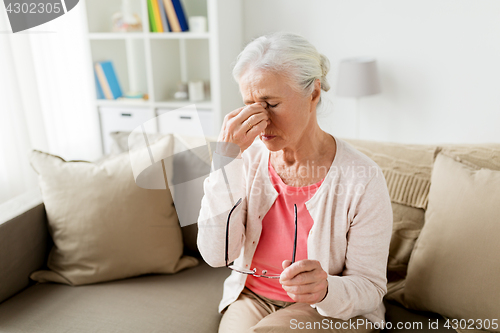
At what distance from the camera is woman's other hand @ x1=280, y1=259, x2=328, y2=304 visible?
97 centimetres

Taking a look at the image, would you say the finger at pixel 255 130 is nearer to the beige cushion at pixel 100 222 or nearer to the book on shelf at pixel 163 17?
the beige cushion at pixel 100 222

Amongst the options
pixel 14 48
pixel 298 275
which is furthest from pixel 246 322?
pixel 14 48

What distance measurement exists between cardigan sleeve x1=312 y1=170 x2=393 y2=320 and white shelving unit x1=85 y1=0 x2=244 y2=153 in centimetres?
173

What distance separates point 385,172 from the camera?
1451 millimetres

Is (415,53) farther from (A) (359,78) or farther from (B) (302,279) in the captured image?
(B) (302,279)

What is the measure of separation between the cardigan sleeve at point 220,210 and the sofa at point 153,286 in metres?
0.11

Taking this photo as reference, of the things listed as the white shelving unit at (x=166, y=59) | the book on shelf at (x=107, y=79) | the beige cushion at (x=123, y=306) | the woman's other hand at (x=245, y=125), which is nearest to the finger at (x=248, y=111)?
the woman's other hand at (x=245, y=125)

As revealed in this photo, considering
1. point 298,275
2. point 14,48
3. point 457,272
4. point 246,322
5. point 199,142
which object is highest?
point 14,48

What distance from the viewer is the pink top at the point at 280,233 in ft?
3.99

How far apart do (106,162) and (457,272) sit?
1222 millimetres

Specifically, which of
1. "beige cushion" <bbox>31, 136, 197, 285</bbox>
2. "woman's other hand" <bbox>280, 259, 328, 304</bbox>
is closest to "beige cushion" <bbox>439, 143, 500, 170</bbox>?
"woman's other hand" <bbox>280, 259, 328, 304</bbox>

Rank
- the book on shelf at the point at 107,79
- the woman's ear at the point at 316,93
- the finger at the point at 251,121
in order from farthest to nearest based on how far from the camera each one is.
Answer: the book on shelf at the point at 107,79
the woman's ear at the point at 316,93
the finger at the point at 251,121

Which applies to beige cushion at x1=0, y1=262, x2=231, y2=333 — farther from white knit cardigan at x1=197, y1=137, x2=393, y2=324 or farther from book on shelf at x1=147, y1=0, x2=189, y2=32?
book on shelf at x1=147, y1=0, x2=189, y2=32

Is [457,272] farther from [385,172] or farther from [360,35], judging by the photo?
[360,35]
